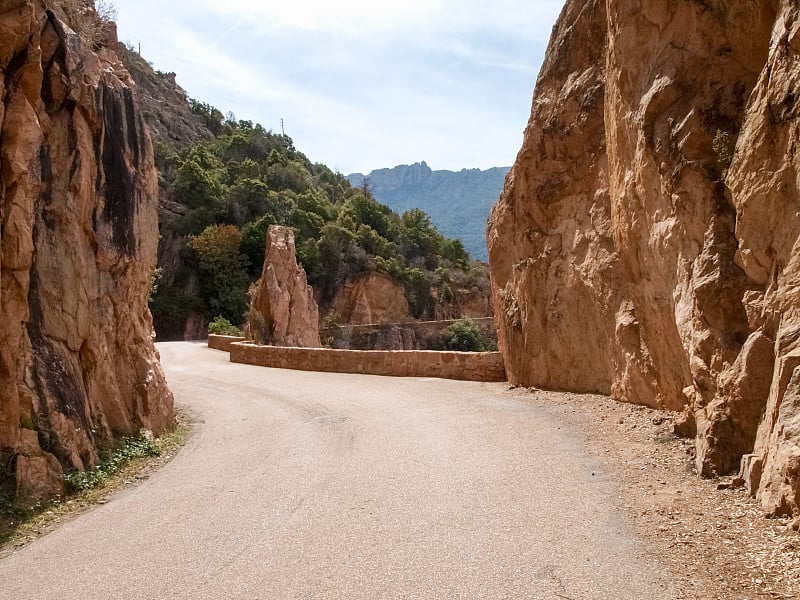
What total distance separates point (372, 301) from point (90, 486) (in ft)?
140

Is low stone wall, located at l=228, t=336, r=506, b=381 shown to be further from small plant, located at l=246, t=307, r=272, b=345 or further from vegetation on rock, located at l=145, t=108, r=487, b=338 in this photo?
vegetation on rock, located at l=145, t=108, r=487, b=338

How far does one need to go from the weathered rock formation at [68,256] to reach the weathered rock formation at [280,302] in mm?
18205

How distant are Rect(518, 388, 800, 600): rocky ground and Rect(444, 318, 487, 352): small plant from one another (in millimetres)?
37745

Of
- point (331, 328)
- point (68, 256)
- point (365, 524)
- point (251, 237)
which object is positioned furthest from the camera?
point (251, 237)

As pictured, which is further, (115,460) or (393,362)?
(393,362)

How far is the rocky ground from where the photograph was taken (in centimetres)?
401

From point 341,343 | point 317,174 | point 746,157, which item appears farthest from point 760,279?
point 317,174

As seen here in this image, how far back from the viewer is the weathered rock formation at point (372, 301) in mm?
48969

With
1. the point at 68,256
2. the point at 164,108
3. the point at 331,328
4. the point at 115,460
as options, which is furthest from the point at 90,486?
the point at 164,108

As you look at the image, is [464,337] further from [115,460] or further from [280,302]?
[115,460]


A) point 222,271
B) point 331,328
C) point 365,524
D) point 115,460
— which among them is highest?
point 222,271

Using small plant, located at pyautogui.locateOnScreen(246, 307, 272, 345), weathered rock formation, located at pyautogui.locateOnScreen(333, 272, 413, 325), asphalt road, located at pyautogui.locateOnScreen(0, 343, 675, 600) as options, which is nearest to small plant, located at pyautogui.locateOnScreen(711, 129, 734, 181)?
asphalt road, located at pyautogui.locateOnScreen(0, 343, 675, 600)

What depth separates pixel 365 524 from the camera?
18.3 ft

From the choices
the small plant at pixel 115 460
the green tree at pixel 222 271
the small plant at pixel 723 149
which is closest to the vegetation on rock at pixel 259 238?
the green tree at pixel 222 271
